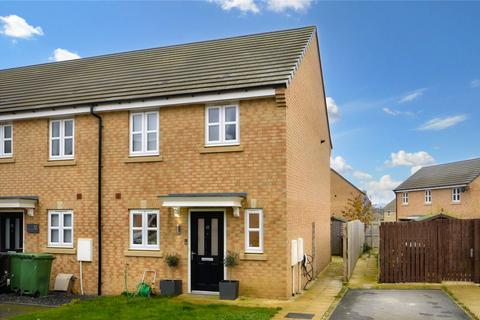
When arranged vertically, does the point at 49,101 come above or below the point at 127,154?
above

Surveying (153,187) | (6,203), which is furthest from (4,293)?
(153,187)

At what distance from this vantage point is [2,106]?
53.3ft

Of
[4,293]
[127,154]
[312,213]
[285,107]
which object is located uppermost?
[285,107]

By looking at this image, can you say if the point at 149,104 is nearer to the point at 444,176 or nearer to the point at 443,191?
the point at 443,191

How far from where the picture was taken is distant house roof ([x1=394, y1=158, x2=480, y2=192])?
40844mm

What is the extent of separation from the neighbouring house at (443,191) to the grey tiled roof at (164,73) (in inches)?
958

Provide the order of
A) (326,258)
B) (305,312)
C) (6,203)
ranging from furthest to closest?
(326,258), (6,203), (305,312)

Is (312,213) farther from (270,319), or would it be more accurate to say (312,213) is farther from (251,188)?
(270,319)

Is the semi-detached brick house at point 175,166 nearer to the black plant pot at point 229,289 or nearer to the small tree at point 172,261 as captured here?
the small tree at point 172,261

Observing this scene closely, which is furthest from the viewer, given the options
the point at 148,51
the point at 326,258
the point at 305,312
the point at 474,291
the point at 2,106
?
the point at 326,258

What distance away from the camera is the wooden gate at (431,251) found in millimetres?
15094

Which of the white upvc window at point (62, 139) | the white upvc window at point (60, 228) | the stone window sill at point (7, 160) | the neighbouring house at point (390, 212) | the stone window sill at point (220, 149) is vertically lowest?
the neighbouring house at point (390, 212)

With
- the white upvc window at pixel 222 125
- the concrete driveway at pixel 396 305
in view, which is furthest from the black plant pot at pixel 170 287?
the concrete driveway at pixel 396 305

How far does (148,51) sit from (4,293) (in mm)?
9844
